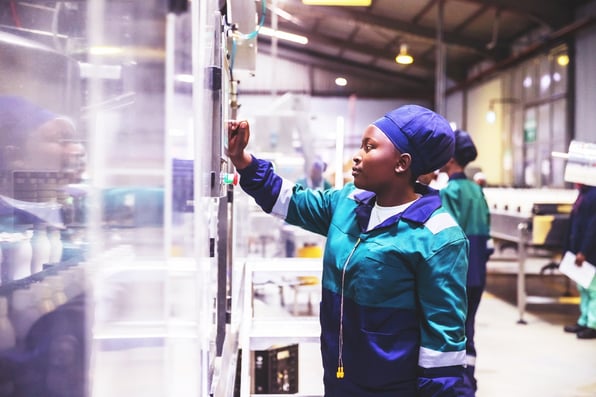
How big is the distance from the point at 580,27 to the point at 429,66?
5422 millimetres

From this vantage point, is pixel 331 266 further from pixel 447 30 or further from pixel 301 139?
pixel 447 30

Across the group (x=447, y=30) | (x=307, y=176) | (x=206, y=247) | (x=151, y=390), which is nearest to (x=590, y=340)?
(x=307, y=176)

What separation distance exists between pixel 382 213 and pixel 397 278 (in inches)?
6.5

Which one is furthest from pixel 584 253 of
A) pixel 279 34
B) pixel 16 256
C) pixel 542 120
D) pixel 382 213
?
pixel 542 120

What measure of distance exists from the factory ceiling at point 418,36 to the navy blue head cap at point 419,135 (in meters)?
4.86

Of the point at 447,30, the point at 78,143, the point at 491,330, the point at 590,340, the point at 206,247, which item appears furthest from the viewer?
the point at 447,30

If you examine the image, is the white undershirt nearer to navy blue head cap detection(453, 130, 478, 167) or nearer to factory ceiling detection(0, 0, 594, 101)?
factory ceiling detection(0, 0, 594, 101)

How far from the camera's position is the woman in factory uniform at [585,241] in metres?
4.05

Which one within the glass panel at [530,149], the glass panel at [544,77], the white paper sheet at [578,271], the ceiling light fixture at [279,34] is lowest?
the white paper sheet at [578,271]

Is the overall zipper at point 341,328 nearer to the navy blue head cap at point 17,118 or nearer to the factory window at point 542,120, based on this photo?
the navy blue head cap at point 17,118

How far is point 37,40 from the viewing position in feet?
2.54

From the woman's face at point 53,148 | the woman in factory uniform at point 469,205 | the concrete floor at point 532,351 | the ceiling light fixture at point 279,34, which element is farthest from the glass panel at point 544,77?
→ the woman's face at point 53,148

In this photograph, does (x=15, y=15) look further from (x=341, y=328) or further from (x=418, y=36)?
(x=418, y=36)

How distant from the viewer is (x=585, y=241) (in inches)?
161
